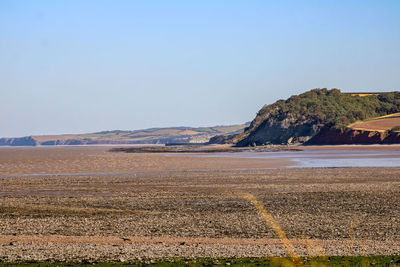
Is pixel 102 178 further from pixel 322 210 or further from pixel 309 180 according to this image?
pixel 322 210

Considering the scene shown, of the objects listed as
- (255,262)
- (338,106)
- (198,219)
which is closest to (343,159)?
(198,219)

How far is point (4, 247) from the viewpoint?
57.0 feet

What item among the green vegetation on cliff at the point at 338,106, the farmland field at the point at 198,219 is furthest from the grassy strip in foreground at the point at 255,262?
the green vegetation on cliff at the point at 338,106

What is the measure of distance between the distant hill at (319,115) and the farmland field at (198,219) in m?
108

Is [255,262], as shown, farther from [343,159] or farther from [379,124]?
[379,124]

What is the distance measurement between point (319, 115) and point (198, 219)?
14442cm

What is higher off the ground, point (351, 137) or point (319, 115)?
point (319, 115)

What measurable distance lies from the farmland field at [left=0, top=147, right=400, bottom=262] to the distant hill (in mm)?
108120

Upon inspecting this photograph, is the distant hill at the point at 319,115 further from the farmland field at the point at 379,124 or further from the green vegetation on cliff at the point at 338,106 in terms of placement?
the farmland field at the point at 379,124

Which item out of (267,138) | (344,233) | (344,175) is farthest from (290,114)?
(344,233)

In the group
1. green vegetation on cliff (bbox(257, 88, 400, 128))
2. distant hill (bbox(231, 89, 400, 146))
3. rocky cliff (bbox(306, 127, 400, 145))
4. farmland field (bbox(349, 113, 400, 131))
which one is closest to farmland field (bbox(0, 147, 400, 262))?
rocky cliff (bbox(306, 127, 400, 145))

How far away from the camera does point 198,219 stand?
2289cm

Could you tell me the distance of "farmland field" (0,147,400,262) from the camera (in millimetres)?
16578

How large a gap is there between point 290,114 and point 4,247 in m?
155
